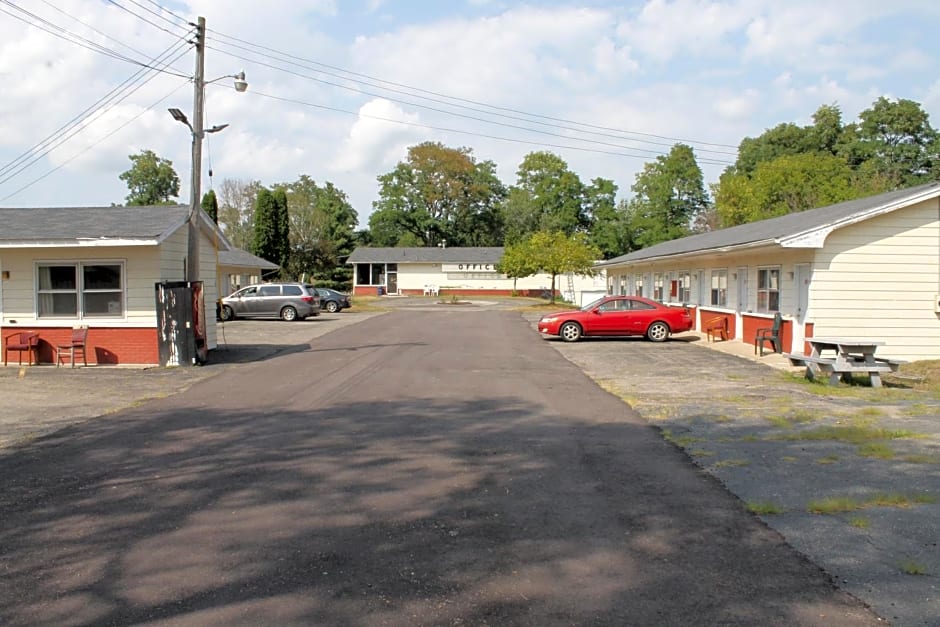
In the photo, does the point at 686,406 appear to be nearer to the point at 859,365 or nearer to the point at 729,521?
the point at 859,365

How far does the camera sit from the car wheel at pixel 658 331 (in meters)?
23.5

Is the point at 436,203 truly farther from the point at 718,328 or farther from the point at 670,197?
the point at 718,328

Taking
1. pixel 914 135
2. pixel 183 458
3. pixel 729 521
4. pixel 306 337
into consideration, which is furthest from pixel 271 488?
pixel 914 135

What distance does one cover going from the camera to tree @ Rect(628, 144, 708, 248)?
77.8 m

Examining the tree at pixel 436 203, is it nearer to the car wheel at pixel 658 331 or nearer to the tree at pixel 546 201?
the tree at pixel 546 201

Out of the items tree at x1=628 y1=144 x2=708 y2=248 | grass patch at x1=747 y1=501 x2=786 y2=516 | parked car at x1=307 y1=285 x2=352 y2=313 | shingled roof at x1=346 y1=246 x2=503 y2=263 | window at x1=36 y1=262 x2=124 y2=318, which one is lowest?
grass patch at x1=747 y1=501 x2=786 y2=516

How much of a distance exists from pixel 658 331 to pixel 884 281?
22.4ft

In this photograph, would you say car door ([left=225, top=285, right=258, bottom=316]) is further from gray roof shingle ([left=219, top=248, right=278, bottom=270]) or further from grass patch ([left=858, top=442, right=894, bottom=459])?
grass patch ([left=858, top=442, right=894, bottom=459])

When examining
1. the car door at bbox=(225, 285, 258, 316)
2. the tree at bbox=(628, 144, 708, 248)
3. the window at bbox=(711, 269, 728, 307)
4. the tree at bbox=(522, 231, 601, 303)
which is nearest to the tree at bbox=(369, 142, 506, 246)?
the tree at bbox=(628, 144, 708, 248)

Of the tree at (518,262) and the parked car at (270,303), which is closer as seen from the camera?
the parked car at (270,303)

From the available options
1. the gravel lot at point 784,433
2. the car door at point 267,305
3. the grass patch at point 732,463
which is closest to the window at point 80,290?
the gravel lot at point 784,433

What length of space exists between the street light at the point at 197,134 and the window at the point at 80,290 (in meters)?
1.71

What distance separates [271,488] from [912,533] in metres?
5.17

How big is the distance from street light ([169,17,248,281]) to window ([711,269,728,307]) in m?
15.8
